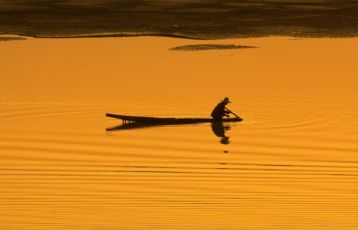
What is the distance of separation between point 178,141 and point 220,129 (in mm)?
1884

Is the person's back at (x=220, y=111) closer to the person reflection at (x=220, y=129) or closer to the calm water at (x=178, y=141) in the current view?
the person reflection at (x=220, y=129)

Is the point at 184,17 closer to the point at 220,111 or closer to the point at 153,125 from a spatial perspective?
the point at 220,111

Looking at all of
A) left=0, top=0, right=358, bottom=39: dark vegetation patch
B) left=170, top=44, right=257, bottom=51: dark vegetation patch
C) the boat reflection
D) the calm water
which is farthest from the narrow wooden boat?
left=0, top=0, right=358, bottom=39: dark vegetation patch

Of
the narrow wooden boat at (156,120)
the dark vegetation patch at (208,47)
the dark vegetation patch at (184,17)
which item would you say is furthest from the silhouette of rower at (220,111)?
the dark vegetation patch at (184,17)

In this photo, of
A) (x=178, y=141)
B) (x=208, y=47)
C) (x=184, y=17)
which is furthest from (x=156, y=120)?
(x=184, y=17)

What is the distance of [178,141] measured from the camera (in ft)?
67.5

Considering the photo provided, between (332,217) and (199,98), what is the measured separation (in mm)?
11923

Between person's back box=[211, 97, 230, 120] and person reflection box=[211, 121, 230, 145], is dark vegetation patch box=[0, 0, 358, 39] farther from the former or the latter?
person reflection box=[211, 121, 230, 145]

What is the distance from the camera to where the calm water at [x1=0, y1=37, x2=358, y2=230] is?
14.8 metres

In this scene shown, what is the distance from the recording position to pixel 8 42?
37.0m

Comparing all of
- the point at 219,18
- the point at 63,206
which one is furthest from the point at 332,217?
the point at 219,18

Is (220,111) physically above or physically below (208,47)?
below

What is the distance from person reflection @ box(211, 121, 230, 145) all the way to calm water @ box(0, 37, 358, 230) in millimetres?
121

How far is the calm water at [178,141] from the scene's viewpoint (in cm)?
1480
